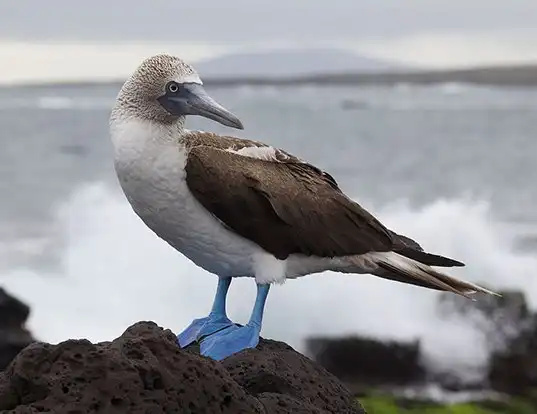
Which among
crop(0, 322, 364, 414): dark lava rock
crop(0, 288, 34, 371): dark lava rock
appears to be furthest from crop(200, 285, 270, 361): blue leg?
crop(0, 288, 34, 371): dark lava rock

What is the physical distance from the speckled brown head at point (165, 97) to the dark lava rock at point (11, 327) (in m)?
5.59

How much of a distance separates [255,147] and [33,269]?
36.3 feet

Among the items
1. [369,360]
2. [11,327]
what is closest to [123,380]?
[11,327]

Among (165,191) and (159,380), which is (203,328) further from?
(159,380)

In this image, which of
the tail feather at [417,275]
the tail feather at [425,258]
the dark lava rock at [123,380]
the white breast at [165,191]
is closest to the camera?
the dark lava rock at [123,380]

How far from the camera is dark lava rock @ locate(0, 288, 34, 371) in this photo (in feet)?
30.1

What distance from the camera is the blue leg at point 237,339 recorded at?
3994mm

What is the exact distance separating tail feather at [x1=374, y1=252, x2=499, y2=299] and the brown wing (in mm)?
57

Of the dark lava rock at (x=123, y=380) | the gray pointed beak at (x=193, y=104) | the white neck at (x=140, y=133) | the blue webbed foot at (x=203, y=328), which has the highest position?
the gray pointed beak at (x=193, y=104)

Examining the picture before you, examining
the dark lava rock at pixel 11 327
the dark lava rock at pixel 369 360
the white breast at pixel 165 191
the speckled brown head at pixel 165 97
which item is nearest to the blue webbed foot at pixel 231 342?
the white breast at pixel 165 191

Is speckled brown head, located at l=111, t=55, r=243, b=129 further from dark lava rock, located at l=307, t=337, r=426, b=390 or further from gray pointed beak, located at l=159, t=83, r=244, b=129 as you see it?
dark lava rock, located at l=307, t=337, r=426, b=390

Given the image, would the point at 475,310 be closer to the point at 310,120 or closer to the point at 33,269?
the point at 33,269

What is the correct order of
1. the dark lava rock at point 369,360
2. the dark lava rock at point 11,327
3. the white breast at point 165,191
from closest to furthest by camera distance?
1. the white breast at point 165,191
2. the dark lava rock at point 11,327
3. the dark lava rock at point 369,360

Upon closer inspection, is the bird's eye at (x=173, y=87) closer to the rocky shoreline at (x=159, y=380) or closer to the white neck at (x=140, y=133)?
the white neck at (x=140, y=133)
